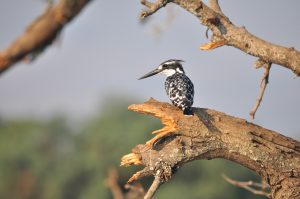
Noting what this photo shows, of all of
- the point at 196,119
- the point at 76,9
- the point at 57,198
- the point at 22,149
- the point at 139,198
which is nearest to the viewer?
the point at 196,119

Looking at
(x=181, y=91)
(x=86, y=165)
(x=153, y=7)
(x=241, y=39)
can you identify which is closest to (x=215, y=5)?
(x=241, y=39)

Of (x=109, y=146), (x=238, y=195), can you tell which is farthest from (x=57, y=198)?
(x=238, y=195)

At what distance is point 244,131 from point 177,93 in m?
1.00

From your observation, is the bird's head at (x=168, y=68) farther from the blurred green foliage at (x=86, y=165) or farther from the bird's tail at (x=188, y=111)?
the blurred green foliage at (x=86, y=165)

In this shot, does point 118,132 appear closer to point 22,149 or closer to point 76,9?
point 22,149

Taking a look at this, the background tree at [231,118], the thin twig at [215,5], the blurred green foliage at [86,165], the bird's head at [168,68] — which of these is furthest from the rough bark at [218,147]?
the blurred green foliage at [86,165]

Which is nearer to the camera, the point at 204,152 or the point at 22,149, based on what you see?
the point at 204,152

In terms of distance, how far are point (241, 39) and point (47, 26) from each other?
5.39 ft

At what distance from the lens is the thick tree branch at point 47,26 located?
7637 mm

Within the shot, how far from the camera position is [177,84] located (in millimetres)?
8445

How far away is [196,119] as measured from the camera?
7180 mm

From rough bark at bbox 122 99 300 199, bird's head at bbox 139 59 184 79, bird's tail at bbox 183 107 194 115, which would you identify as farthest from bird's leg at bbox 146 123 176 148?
bird's head at bbox 139 59 184 79

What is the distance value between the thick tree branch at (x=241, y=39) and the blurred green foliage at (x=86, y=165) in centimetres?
2896

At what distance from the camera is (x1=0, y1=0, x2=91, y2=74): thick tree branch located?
7.64m
